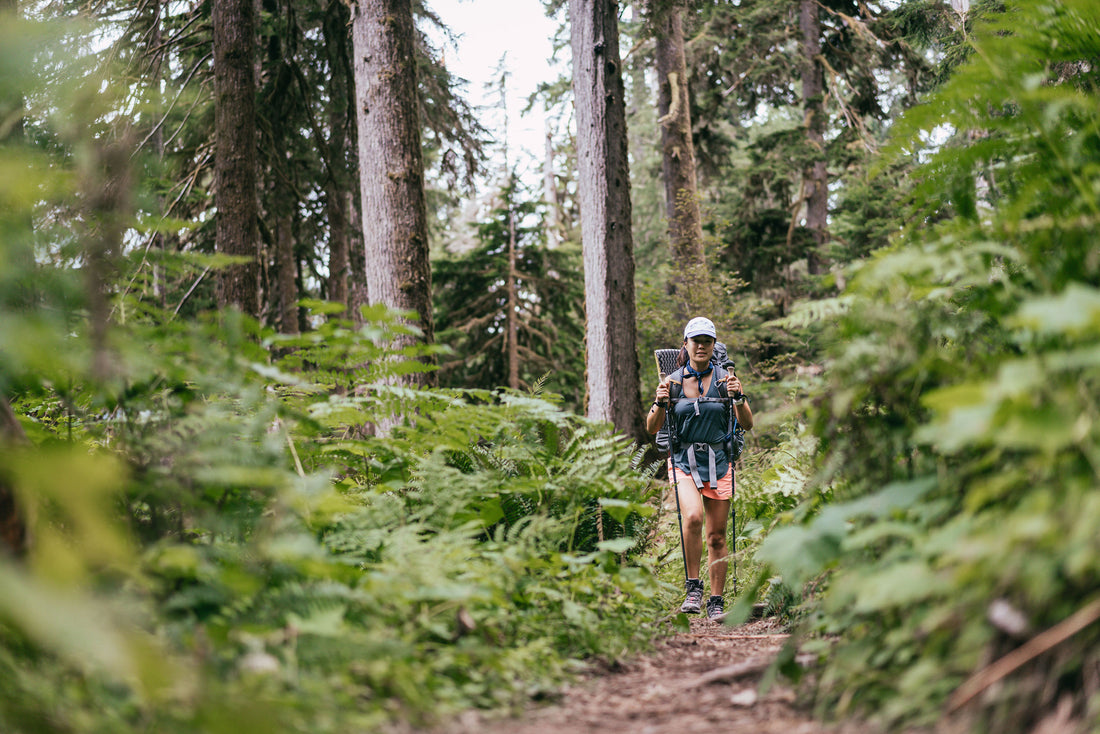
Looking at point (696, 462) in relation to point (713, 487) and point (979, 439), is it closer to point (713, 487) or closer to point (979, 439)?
point (713, 487)

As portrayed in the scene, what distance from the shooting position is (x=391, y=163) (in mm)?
5930

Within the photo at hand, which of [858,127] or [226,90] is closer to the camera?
[226,90]

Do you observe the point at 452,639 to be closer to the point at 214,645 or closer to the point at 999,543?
the point at 214,645

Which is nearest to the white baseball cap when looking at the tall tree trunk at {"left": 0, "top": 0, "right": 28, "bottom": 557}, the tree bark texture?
the tall tree trunk at {"left": 0, "top": 0, "right": 28, "bottom": 557}

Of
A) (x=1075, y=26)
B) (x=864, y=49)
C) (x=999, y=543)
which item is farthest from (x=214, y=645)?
(x=864, y=49)

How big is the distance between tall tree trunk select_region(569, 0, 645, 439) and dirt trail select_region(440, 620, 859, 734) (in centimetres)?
361

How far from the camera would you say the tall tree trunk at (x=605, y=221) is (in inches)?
261

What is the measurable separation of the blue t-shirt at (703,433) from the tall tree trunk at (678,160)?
27.0 feet

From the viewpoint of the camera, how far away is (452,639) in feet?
8.06

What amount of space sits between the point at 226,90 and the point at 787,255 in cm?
1399

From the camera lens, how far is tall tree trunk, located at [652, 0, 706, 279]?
44.5 ft

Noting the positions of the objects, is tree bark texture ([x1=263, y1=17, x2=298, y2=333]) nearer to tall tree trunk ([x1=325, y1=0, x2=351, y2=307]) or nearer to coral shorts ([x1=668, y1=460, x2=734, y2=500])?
tall tree trunk ([x1=325, y1=0, x2=351, y2=307])

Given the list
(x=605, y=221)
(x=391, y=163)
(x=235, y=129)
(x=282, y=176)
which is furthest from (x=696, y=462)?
(x=282, y=176)

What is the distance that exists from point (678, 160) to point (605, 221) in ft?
28.8
